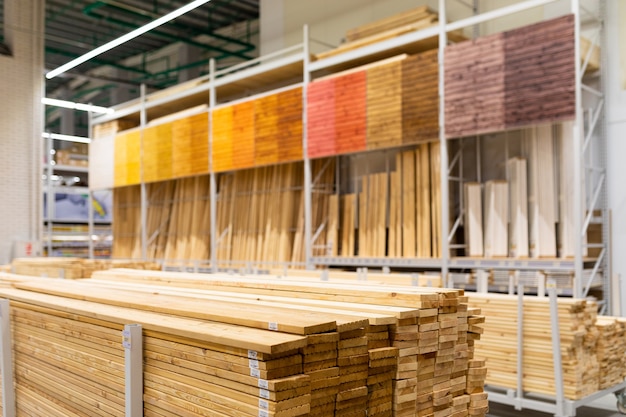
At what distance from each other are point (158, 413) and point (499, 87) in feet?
21.4

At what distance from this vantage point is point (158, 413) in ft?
10.7

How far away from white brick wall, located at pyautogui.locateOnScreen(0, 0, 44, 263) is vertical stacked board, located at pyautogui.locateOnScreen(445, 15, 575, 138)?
12.3 m

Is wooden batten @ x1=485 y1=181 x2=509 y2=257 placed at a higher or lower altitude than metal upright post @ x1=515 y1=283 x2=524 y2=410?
higher

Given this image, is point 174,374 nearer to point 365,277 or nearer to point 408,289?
point 408,289

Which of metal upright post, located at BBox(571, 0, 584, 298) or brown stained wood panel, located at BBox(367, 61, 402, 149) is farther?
brown stained wood panel, located at BBox(367, 61, 402, 149)

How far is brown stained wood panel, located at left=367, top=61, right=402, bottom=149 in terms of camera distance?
9383mm

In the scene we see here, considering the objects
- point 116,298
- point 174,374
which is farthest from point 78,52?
point 174,374

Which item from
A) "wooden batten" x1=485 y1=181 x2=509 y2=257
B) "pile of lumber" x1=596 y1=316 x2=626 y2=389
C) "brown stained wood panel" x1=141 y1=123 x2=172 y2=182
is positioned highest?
"brown stained wood panel" x1=141 y1=123 x2=172 y2=182

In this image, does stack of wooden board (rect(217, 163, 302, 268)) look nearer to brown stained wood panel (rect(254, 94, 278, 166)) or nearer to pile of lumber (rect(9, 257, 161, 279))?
brown stained wood panel (rect(254, 94, 278, 166))

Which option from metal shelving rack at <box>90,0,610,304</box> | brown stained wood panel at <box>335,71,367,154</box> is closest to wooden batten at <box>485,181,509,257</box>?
metal shelving rack at <box>90,0,610,304</box>

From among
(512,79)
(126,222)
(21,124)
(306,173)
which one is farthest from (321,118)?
(21,124)

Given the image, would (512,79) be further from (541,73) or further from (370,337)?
(370,337)

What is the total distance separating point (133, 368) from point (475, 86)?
21.6 feet

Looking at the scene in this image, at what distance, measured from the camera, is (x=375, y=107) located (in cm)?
972
